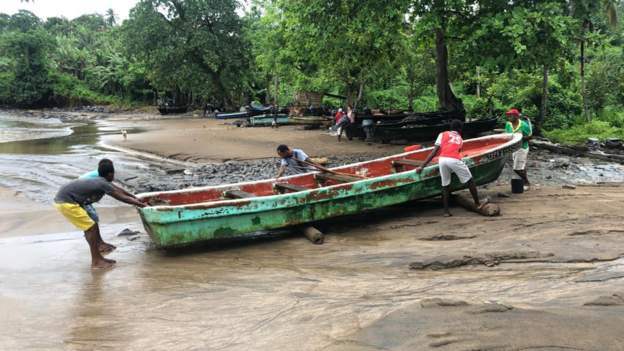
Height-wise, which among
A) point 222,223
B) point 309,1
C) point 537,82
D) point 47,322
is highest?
point 309,1

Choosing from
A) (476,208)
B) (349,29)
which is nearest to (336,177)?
(476,208)

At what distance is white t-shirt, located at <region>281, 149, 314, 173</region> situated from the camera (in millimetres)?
8477

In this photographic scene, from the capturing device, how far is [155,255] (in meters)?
6.80

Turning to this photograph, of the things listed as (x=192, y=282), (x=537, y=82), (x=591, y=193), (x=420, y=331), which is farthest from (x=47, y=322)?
(x=537, y=82)

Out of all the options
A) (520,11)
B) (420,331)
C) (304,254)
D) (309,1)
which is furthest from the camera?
(309,1)

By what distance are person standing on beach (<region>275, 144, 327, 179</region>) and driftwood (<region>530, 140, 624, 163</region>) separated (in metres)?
8.67

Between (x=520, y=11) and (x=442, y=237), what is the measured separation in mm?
7883

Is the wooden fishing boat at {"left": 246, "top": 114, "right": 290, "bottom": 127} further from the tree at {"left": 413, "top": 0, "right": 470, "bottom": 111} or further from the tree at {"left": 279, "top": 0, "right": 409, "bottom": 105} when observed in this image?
the tree at {"left": 413, "top": 0, "right": 470, "bottom": 111}

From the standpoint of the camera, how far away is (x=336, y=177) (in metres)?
8.08

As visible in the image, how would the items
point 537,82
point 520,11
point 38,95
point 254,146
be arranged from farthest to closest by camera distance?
1. point 38,95
2. point 537,82
3. point 254,146
4. point 520,11

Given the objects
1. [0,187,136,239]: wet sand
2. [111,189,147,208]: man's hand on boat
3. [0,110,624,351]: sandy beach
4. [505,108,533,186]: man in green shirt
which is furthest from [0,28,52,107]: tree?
[505,108,533,186]: man in green shirt

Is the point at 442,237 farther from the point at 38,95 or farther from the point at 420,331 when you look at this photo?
the point at 38,95

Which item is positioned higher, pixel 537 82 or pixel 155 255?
pixel 537 82

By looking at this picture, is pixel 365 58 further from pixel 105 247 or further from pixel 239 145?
pixel 105 247
